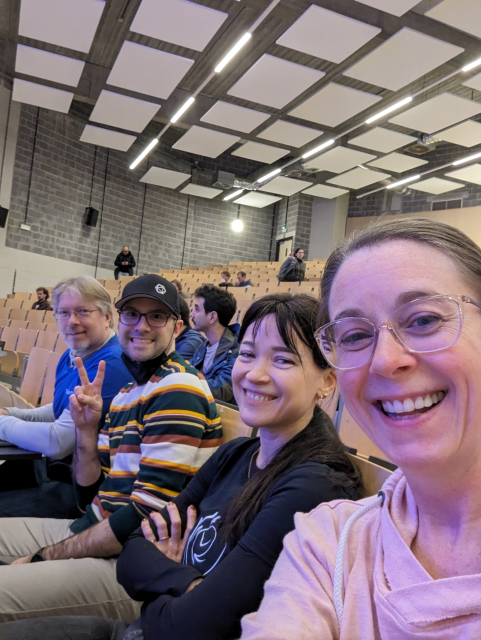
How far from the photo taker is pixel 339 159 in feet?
33.7

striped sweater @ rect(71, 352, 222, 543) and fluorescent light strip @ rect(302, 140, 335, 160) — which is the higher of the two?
fluorescent light strip @ rect(302, 140, 335, 160)

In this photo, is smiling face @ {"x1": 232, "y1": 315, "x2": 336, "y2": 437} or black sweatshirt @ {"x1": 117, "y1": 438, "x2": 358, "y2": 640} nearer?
black sweatshirt @ {"x1": 117, "y1": 438, "x2": 358, "y2": 640}

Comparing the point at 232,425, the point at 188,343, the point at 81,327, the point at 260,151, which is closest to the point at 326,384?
the point at 232,425

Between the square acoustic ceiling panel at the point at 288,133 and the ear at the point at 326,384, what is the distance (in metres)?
8.38

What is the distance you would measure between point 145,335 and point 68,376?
2.81 feet

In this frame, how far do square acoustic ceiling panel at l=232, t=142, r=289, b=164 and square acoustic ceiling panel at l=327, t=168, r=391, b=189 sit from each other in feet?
6.46

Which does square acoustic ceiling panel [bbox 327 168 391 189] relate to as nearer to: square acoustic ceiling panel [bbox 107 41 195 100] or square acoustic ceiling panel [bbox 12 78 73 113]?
square acoustic ceiling panel [bbox 107 41 195 100]

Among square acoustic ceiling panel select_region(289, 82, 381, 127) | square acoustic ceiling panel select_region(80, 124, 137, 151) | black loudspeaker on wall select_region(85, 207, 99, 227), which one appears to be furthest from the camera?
black loudspeaker on wall select_region(85, 207, 99, 227)

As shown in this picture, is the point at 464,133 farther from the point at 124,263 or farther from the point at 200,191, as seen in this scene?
the point at 124,263

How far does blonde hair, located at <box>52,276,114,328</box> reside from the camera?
91.7 inches

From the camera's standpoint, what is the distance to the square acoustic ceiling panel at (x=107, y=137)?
9625 millimetres

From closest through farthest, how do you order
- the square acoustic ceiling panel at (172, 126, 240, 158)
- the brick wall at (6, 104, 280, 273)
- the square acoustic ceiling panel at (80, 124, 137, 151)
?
1. the square acoustic ceiling panel at (172, 126, 240, 158)
2. the square acoustic ceiling panel at (80, 124, 137, 151)
3. the brick wall at (6, 104, 280, 273)

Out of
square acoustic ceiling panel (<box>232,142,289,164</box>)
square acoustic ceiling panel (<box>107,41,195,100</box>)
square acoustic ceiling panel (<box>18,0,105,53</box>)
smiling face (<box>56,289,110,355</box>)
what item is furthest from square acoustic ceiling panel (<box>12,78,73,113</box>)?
smiling face (<box>56,289,110,355</box>)

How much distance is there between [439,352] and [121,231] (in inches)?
498
